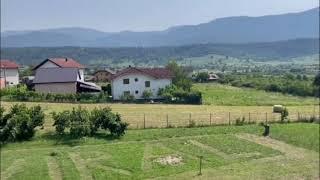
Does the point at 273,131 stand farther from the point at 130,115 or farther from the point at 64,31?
the point at 64,31

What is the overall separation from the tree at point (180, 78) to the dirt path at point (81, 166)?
24012mm

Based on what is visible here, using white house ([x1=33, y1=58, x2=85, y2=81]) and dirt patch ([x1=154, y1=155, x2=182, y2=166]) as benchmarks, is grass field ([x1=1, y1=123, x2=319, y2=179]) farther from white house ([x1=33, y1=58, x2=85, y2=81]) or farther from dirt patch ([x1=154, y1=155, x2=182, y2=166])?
white house ([x1=33, y1=58, x2=85, y2=81])

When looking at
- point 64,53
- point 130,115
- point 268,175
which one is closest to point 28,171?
point 268,175

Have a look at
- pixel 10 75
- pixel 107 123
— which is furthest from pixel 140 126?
pixel 10 75

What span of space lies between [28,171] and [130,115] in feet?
42.2

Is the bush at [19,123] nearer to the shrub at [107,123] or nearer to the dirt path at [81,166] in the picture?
the shrub at [107,123]


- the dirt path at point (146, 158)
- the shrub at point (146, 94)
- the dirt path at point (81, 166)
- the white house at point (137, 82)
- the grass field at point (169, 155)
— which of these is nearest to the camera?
the dirt path at point (81, 166)

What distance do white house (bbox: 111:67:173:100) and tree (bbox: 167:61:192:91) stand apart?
197cm

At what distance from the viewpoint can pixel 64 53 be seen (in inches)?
1747

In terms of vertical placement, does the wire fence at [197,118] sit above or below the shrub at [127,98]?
below

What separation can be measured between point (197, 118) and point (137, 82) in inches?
497

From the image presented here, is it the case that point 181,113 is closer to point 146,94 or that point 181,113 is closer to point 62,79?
point 146,94

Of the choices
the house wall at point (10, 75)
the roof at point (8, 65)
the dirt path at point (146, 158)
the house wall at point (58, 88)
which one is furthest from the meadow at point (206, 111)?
the roof at point (8, 65)

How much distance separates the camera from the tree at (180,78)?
46.2 metres
